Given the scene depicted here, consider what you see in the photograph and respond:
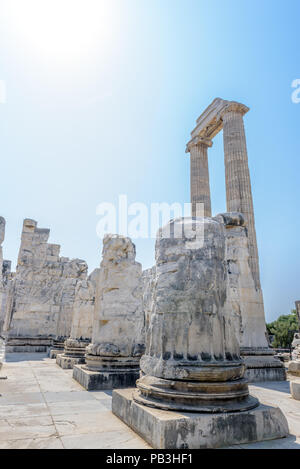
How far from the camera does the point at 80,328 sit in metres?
7.65

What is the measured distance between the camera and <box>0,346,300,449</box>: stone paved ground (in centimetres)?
224

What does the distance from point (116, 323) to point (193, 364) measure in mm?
3010

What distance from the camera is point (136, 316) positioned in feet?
17.9

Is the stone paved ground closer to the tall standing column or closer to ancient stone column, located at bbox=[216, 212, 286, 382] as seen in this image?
ancient stone column, located at bbox=[216, 212, 286, 382]

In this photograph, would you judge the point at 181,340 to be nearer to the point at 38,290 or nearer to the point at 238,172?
the point at 38,290

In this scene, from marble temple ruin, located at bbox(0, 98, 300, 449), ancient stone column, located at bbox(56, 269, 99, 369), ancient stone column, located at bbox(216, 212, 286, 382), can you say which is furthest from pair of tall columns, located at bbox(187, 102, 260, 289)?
ancient stone column, located at bbox(56, 269, 99, 369)

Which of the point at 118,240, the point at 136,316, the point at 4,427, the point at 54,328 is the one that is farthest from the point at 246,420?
the point at 54,328

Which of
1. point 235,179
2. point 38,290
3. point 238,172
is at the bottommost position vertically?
point 38,290

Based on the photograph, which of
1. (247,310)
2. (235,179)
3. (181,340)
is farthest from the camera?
(235,179)

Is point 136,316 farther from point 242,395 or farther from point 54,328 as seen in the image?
point 54,328

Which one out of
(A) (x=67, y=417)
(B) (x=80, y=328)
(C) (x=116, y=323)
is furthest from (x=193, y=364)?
(B) (x=80, y=328)

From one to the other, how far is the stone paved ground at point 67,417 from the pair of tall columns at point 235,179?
38.7 feet

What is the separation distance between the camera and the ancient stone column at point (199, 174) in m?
19.1

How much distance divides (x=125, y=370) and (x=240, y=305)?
2901mm
